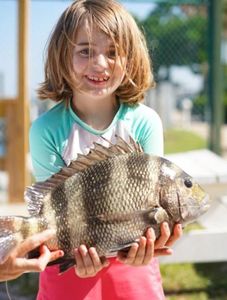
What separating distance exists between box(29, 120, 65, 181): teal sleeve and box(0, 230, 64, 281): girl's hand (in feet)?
0.95

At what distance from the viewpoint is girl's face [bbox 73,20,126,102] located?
1870 mm

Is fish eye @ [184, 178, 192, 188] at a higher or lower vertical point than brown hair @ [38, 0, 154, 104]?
lower

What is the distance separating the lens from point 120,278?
1957mm

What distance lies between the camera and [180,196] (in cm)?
171

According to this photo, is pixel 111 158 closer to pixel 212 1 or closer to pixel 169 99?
pixel 212 1

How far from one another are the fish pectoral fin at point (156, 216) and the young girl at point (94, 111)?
0.86ft

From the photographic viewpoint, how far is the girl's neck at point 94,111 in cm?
200

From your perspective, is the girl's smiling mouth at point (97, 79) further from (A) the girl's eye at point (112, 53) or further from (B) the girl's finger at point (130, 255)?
(B) the girl's finger at point (130, 255)

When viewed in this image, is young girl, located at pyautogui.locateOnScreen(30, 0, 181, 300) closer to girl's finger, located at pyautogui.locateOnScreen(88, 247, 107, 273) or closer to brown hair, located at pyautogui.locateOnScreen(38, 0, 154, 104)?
brown hair, located at pyautogui.locateOnScreen(38, 0, 154, 104)

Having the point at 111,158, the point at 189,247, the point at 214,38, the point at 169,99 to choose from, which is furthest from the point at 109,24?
the point at 169,99

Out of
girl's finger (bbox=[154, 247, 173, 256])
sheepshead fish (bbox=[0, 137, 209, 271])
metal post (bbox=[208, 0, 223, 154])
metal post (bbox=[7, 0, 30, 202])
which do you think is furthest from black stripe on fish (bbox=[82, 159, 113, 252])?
metal post (bbox=[208, 0, 223, 154])

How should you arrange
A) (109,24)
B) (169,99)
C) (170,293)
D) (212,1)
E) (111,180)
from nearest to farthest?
(111,180), (109,24), (170,293), (212,1), (169,99)

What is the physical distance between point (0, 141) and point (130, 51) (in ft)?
13.9

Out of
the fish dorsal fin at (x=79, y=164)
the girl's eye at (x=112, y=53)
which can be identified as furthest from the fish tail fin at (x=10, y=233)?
the girl's eye at (x=112, y=53)
